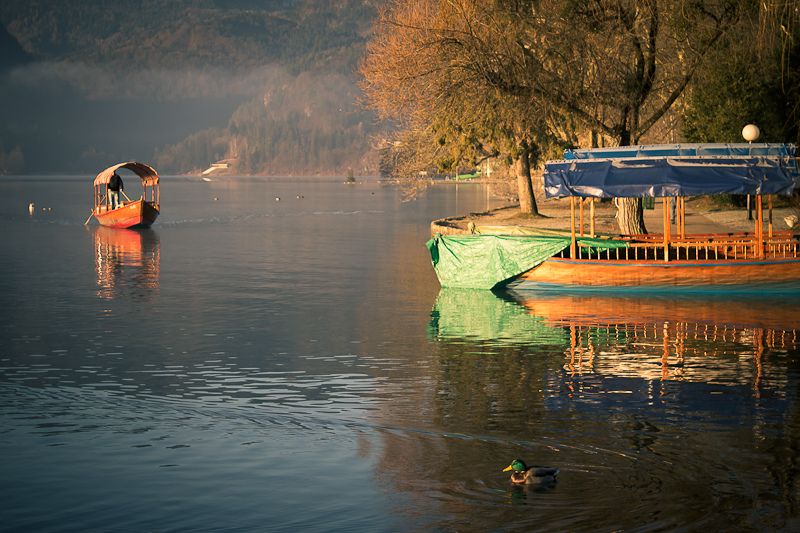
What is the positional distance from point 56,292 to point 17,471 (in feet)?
71.2

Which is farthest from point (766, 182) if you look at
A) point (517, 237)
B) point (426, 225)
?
point (426, 225)

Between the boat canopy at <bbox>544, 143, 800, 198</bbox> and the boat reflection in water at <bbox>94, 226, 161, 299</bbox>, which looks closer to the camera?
the boat canopy at <bbox>544, 143, 800, 198</bbox>

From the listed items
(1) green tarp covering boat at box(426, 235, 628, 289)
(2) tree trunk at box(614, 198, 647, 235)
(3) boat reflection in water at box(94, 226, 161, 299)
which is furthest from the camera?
(2) tree trunk at box(614, 198, 647, 235)

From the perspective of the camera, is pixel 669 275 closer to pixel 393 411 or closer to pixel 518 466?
pixel 393 411

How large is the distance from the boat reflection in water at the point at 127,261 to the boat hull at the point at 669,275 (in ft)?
39.0

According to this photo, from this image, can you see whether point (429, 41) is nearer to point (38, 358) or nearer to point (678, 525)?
point (38, 358)

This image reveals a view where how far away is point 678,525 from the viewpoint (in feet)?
39.8

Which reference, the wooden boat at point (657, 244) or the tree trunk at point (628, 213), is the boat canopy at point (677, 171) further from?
the tree trunk at point (628, 213)

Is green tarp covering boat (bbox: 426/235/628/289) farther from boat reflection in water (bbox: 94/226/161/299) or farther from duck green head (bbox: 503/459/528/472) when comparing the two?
duck green head (bbox: 503/459/528/472)

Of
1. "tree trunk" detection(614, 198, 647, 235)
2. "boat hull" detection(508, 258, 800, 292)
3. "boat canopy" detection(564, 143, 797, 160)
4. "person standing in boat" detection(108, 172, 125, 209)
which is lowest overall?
"boat hull" detection(508, 258, 800, 292)

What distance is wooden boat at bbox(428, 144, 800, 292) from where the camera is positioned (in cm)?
3033

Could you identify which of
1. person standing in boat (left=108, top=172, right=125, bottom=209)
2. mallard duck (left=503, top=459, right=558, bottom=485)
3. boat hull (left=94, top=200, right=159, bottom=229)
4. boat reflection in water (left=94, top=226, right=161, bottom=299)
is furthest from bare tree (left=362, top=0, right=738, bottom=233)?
person standing in boat (left=108, top=172, right=125, bottom=209)

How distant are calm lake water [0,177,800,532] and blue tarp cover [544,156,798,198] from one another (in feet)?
9.31

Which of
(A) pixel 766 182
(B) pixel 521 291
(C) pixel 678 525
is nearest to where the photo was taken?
(C) pixel 678 525
